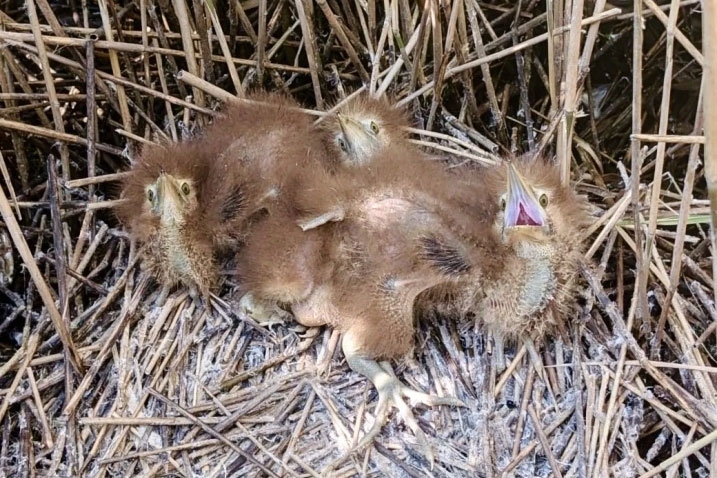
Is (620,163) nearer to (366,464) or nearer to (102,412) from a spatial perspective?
(366,464)

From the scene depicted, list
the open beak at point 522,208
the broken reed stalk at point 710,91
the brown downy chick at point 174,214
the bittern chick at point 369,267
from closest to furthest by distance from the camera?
the broken reed stalk at point 710,91
the open beak at point 522,208
the bittern chick at point 369,267
the brown downy chick at point 174,214

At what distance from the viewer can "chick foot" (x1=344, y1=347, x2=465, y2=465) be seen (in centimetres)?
151

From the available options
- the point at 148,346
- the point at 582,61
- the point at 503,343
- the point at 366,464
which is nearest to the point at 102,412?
the point at 148,346

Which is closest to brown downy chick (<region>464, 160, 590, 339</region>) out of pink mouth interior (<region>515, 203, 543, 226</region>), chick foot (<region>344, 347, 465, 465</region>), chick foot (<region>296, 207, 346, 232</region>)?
pink mouth interior (<region>515, 203, 543, 226</region>)

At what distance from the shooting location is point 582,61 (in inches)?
61.4

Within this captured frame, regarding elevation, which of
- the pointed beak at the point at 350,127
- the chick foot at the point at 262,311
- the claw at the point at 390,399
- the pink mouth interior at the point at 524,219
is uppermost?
the pointed beak at the point at 350,127

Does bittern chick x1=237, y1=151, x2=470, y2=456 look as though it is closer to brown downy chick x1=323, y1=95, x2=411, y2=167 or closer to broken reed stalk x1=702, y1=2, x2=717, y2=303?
brown downy chick x1=323, y1=95, x2=411, y2=167

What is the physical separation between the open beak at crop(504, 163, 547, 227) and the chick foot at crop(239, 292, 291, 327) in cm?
56

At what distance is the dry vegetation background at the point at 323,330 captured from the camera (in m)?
1.49

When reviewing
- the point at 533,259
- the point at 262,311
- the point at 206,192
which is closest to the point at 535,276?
the point at 533,259

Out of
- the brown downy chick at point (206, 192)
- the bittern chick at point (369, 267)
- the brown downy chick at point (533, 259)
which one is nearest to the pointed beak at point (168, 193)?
the brown downy chick at point (206, 192)

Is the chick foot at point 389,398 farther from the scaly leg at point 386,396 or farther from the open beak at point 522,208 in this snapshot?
the open beak at point 522,208

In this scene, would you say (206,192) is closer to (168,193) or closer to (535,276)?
(168,193)

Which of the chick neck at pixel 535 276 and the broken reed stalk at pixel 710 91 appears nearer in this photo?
the broken reed stalk at pixel 710 91
